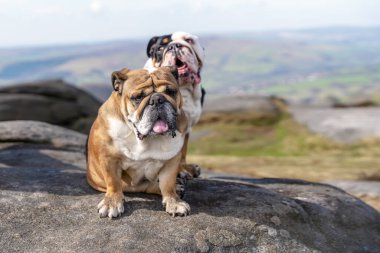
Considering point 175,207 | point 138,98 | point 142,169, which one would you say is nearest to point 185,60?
point 142,169

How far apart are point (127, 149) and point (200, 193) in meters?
1.85

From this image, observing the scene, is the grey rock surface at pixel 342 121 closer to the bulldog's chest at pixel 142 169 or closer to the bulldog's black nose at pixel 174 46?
the bulldog's black nose at pixel 174 46

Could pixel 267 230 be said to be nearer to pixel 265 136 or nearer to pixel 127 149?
pixel 127 149

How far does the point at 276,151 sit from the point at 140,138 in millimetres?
28270

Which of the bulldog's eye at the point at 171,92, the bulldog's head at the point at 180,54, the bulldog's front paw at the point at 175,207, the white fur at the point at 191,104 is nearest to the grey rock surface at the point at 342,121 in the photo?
the white fur at the point at 191,104

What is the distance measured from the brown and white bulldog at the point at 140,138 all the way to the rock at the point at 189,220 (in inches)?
9.9

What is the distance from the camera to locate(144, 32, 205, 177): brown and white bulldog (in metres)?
8.52

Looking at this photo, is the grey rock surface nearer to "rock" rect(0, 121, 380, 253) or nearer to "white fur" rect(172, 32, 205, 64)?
"rock" rect(0, 121, 380, 253)

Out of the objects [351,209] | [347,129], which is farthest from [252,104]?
[351,209]

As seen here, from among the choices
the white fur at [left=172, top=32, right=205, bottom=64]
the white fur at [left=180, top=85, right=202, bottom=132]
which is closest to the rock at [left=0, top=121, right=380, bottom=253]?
the white fur at [left=180, top=85, right=202, bottom=132]

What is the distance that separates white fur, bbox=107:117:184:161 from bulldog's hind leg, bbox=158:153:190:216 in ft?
0.80

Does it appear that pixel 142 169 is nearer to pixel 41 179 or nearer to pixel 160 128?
pixel 160 128

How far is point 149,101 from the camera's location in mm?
6203

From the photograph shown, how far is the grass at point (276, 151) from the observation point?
2447 cm
